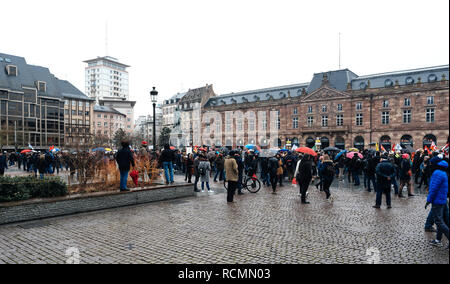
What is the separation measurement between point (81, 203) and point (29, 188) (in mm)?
1563

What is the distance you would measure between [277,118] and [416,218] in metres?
57.0

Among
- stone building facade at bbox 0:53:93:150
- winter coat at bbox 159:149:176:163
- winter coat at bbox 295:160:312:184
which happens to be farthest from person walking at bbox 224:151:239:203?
stone building facade at bbox 0:53:93:150

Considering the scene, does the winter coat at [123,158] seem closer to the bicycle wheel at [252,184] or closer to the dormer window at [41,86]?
the bicycle wheel at [252,184]

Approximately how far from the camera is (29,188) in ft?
30.4

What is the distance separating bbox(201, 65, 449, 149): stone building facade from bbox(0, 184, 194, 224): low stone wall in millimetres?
40388

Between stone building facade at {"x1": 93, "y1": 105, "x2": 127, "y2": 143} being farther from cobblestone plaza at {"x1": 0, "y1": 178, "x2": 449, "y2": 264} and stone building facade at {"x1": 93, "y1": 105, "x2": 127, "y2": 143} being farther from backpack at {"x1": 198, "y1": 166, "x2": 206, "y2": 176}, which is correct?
cobblestone plaza at {"x1": 0, "y1": 178, "x2": 449, "y2": 264}

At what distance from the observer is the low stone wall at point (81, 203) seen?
834 centimetres

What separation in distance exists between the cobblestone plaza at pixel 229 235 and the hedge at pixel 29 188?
110cm

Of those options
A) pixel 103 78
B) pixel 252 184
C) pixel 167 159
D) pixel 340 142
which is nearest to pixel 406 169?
pixel 252 184

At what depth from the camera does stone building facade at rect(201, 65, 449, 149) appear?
153 feet

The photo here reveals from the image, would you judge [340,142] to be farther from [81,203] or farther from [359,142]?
[81,203]

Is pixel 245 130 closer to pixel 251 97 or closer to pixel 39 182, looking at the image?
pixel 251 97

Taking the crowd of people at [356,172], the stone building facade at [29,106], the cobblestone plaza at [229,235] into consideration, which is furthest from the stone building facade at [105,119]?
the cobblestone plaza at [229,235]

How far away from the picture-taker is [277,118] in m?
65.1
